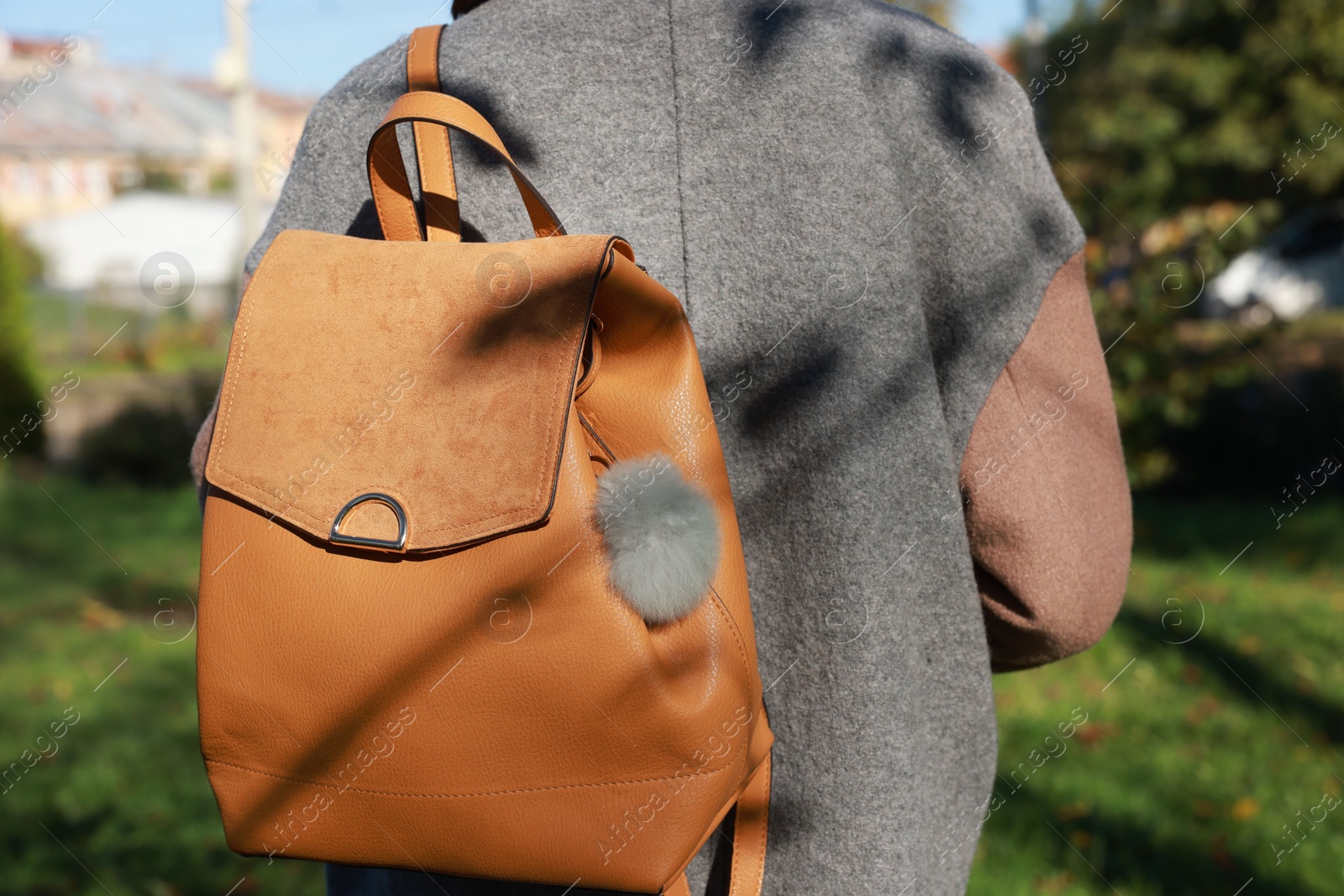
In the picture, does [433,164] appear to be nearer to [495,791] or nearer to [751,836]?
[495,791]

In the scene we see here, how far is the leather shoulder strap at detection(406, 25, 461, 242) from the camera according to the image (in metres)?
1.15

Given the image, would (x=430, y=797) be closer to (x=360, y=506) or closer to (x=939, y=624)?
(x=360, y=506)

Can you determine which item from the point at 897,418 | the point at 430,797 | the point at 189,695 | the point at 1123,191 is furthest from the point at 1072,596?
the point at 1123,191

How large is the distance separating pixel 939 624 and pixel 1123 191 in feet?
37.4

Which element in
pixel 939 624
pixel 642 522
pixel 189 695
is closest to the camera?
pixel 642 522

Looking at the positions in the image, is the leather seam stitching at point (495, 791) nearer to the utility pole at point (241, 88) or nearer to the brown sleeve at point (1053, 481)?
the brown sleeve at point (1053, 481)

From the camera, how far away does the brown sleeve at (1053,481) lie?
118 centimetres

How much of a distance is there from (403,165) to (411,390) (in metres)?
0.33

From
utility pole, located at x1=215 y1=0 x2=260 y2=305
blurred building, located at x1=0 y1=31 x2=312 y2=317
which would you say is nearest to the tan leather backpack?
utility pole, located at x1=215 y1=0 x2=260 y2=305

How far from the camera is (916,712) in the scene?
121 cm

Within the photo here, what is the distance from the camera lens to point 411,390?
3.34 feet

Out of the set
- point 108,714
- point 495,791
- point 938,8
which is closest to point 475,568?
point 495,791

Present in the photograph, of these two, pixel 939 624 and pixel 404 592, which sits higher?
pixel 404 592

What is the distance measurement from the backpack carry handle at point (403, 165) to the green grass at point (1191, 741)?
8.97ft
